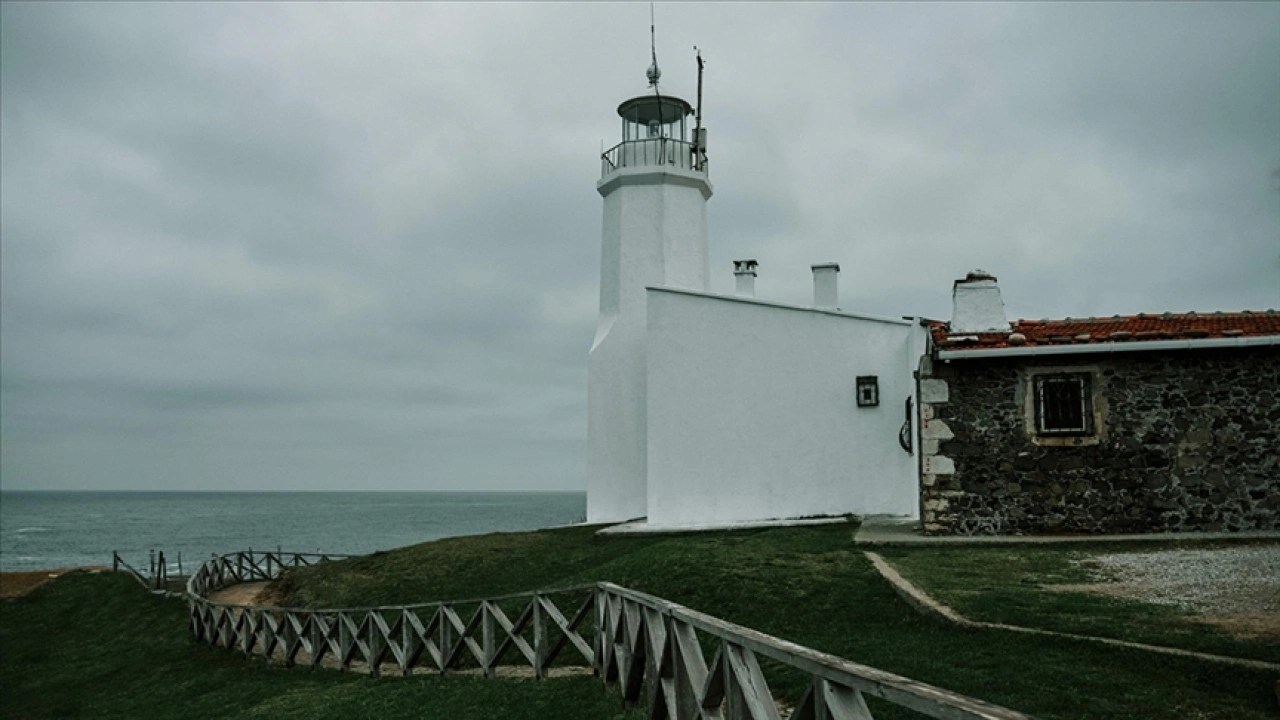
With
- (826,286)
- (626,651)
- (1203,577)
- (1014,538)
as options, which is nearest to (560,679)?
(626,651)

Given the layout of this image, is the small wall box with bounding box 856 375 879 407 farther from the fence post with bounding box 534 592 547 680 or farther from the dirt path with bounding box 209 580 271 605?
the dirt path with bounding box 209 580 271 605

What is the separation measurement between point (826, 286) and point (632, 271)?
209 inches

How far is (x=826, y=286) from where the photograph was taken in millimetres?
22484

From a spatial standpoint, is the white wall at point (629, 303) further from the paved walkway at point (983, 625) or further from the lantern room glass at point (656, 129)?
the paved walkway at point (983, 625)

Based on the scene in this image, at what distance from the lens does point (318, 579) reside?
66.5ft

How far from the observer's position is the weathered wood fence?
164 inches

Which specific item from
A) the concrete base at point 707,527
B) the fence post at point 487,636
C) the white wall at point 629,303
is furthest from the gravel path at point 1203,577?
the white wall at point 629,303

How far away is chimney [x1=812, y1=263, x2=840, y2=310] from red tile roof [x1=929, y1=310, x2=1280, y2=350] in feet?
18.3

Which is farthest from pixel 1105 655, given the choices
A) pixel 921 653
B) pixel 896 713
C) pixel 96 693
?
pixel 96 693

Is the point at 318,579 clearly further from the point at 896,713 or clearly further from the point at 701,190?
the point at 896,713

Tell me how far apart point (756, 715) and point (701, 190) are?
2202 cm

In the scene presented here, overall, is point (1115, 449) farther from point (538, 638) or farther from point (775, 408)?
point (538, 638)

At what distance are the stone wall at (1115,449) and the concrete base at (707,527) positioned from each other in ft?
15.0

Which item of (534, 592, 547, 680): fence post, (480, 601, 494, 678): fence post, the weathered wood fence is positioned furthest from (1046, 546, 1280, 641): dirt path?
(480, 601, 494, 678): fence post
